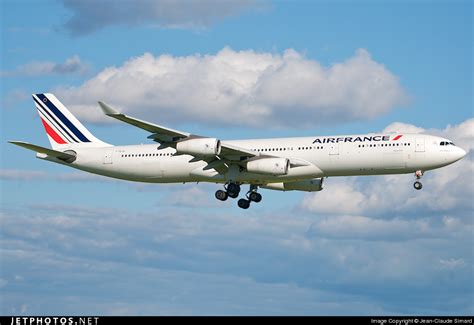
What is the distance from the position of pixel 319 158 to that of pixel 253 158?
17.1 feet

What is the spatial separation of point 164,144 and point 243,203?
1129 cm

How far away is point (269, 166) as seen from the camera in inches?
2566

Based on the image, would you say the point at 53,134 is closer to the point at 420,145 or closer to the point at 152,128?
the point at 152,128

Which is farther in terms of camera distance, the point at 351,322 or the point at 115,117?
the point at 115,117

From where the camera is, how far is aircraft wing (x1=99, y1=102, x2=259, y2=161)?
5791 cm

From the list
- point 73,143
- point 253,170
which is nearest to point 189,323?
point 253,170

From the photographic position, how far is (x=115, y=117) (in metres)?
58.5

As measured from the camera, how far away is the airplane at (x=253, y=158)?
63812mm

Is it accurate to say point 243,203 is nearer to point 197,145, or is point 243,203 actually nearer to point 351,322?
point 197,145

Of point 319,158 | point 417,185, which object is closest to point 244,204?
point 319,158

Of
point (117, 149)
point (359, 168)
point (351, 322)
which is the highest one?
point (117, 149)

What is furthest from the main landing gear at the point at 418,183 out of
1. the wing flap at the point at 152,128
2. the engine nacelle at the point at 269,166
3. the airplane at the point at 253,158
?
the wing flap at the point at 152,128

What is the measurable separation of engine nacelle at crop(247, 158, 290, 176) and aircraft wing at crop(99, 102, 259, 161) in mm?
725

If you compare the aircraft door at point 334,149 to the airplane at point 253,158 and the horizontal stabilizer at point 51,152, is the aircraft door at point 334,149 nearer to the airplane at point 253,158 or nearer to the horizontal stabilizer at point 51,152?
the airplane at point 253,158
